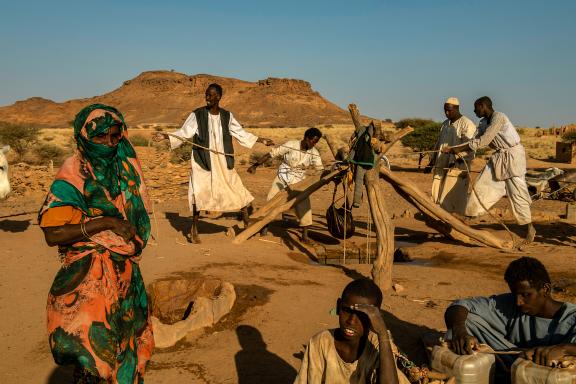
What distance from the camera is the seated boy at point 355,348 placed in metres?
2.91

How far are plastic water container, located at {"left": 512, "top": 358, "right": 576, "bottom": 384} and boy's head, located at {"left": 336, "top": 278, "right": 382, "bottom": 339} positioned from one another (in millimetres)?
918

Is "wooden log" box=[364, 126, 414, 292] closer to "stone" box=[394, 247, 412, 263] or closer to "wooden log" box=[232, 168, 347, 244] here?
"wooden log" box=[232, 168, 347, 244]

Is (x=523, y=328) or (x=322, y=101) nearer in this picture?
(x=523, y=328)

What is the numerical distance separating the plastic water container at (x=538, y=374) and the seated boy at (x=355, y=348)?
0.70 m

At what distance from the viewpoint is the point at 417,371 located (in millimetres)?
3588

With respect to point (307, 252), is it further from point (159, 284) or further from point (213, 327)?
point (213, 327)

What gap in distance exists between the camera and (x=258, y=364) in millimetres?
4695

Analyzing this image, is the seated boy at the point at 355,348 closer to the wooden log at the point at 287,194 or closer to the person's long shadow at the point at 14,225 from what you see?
the wooden log at the point at 287,194

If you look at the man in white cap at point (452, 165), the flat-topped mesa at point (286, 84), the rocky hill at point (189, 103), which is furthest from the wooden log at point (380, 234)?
the flat-topped mesa at point (286, 84)

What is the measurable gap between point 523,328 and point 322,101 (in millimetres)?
99541

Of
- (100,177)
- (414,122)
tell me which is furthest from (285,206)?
(414,122)

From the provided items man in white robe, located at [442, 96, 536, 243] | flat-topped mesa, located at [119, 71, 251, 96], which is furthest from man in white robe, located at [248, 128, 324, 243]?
flat-topped mesa, located at [119, 71, 251, 96]

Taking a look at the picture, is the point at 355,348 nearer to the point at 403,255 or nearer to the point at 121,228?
the point at 121,228

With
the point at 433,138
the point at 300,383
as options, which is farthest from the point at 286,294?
the point at 433,138
